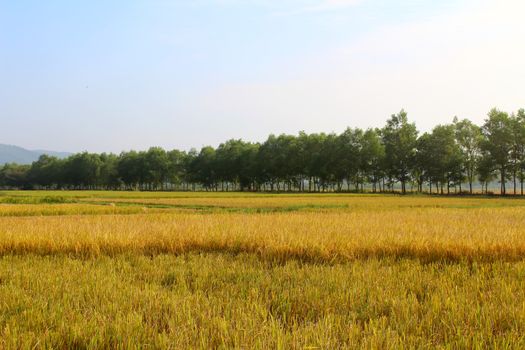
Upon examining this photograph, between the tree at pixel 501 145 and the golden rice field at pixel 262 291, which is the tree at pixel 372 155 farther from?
the golden rice field at pixel 262 291

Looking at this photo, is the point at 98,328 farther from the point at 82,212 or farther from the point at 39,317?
the point at 82,212

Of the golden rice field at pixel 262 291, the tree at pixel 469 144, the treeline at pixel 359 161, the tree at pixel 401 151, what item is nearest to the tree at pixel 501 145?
the treeline at pixel 359 161

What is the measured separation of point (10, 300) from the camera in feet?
19.8

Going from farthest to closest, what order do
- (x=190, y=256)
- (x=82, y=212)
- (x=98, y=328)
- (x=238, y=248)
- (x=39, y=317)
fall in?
(x=82, y=212)
(x=238, y=248)
(x=190, y=256)
(x=39, y=317)
(x=98, y=328)

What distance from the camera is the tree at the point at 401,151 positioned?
94875 millimetres

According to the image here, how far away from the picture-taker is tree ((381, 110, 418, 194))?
94.9m

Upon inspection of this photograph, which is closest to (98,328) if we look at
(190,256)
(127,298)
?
(127,298)

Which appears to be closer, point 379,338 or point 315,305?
point 379,338

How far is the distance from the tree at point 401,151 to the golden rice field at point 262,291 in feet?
284

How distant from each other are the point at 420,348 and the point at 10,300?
5528mm

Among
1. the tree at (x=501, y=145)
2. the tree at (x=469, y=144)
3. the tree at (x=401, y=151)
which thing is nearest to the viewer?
the tree at (x=501, y=145)

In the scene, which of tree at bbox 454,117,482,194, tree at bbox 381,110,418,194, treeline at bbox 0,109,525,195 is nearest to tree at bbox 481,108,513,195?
treeline at bbox 0,109,525,195

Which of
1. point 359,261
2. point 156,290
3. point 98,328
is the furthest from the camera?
point 359,261

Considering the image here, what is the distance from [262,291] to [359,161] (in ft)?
309
